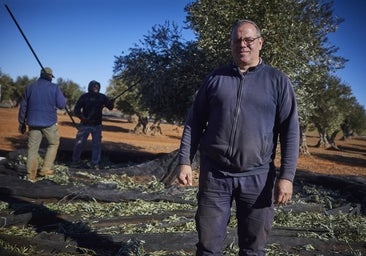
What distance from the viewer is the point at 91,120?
1092 cm

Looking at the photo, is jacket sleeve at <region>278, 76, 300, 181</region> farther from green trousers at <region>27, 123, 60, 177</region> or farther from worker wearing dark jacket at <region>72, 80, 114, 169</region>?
worker wearing dark jacket at <region>72, 80, 114, 169</region>

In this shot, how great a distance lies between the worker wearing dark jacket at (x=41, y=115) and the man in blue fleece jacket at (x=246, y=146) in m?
6.05

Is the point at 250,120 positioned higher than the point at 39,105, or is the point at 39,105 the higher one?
the point at 250,120

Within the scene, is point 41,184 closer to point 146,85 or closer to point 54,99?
point 54,99

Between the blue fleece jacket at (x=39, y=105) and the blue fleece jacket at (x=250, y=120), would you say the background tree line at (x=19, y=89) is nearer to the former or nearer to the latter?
the blue fleece jacket at (x=39, y=105)

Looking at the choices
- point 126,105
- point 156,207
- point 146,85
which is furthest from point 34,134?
point 126,105

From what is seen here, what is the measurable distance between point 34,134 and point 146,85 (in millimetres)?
6114

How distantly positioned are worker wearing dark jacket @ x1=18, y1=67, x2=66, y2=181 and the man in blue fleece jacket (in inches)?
238

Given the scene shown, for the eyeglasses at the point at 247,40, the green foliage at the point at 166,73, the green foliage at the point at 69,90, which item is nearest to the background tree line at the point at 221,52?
the green foliage at the point at 166,73

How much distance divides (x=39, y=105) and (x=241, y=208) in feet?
21.5

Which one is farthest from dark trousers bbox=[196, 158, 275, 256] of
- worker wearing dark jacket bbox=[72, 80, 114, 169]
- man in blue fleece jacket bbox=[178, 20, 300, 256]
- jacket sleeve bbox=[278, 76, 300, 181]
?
worker wearing dark jacket bbox=[72, 80, 114, 169]

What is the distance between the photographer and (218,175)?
3219 mm

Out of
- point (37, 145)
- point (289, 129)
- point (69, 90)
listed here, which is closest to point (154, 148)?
point (37, 145)

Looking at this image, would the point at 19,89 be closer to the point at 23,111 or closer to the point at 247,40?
the point at 23,111
